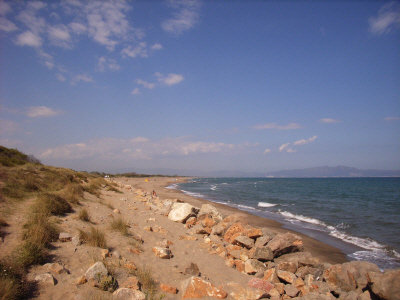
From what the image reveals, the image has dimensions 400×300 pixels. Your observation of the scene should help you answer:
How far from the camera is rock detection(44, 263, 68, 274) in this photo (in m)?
4.91

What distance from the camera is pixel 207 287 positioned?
5293mm

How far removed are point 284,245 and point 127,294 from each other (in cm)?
582

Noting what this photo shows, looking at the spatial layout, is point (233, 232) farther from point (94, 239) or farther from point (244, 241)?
point (94, 239)

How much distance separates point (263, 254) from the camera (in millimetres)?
7926

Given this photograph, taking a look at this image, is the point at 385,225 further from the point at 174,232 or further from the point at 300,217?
the point at 174,232

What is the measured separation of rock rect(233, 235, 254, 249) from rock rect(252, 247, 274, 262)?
75 centimetres

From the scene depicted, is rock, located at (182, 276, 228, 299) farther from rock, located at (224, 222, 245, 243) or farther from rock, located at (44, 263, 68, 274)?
rock, located at (224, 222, 245, 243)

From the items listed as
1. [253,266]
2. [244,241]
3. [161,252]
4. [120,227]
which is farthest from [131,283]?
Result: [244,241]

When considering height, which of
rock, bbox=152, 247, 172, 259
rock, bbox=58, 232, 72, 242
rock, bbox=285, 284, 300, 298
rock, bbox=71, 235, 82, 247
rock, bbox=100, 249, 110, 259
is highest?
rock, bbox=58, 232, 72, 242

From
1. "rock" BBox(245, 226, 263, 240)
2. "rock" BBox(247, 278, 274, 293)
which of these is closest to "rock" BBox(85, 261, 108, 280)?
"rock" BBox(247, 278, 274, 293)

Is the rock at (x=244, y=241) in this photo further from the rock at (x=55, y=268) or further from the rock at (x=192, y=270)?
the rock at (x=55, y=268)

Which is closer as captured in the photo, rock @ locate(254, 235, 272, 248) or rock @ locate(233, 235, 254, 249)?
rock @ locate(254, 235, 272, 248)

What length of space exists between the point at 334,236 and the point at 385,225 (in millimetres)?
5679

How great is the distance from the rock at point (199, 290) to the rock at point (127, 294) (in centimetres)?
99
